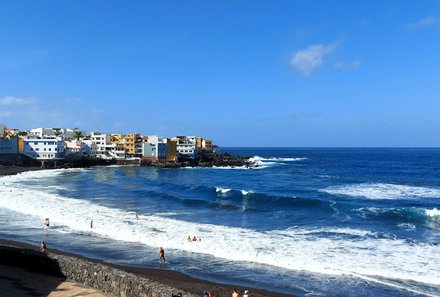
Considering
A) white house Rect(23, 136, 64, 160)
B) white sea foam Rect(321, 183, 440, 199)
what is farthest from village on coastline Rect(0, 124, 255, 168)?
white sea foam Rect(321, 183, 440, 199)

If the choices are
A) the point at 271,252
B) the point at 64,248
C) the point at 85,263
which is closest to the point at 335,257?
the point at 271,252

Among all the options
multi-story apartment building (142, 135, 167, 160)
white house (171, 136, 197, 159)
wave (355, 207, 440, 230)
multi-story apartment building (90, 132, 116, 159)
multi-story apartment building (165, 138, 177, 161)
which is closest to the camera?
wave (355, 207, 440, 230)

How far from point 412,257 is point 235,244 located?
33.0 ft

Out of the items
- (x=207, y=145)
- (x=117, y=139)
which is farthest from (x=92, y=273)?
(x=207, y=145)

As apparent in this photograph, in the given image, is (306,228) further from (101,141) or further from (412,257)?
(101,141)

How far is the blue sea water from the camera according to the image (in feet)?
67.9

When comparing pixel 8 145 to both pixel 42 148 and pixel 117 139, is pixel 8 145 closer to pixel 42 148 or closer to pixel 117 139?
pixel 42 148

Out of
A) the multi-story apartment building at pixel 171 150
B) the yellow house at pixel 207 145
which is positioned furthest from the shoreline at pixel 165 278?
the yellow house at pixel 207 145

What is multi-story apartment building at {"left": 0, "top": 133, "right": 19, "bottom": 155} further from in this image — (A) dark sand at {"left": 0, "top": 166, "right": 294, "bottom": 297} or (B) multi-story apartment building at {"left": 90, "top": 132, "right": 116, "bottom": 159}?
(A) dark sand at {"left": 0, "top": 166, "right": 294, "bottom": 297}

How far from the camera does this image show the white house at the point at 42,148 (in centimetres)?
10206

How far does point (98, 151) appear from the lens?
11850 cm

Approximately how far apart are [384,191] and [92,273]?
4704cm

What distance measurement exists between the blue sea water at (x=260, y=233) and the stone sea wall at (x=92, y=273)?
603cm

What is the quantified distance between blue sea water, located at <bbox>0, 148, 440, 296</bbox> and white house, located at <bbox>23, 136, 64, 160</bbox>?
50.6 metres
